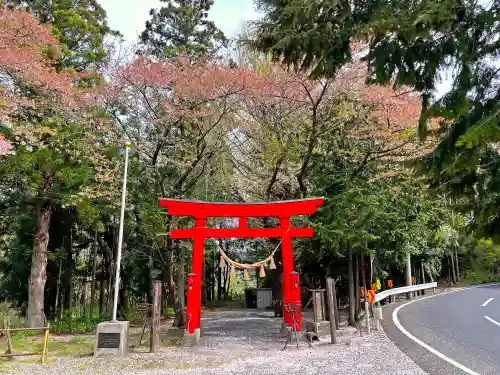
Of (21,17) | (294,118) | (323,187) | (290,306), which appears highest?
(21,17)

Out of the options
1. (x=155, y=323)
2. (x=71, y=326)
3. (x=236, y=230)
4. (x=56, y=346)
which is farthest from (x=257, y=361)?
(x=71, y=326)

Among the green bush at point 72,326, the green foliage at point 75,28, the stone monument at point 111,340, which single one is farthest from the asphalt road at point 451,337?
the green foliage at point 75,28

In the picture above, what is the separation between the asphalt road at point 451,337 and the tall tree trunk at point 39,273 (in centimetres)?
1038

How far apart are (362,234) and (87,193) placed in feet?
25.3

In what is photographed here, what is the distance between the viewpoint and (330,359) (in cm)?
705

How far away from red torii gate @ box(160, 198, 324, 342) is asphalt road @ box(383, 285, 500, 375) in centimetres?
280

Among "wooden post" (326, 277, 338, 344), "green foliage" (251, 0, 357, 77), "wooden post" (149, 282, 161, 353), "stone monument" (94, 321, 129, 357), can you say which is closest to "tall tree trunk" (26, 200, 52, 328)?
"stone monument" (94, 321, 129, 357)

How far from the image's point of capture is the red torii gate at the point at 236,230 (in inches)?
374

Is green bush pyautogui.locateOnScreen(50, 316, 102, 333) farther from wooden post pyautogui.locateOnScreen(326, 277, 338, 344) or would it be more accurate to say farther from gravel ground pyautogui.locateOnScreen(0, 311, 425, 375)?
wooden post pyautogui.locateOnScreen(326, 277, 338, 344)

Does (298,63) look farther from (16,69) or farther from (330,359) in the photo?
(16,69)

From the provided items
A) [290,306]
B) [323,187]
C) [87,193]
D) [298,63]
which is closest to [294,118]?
[323,187]

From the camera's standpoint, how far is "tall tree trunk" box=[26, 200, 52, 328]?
1181 centimetres

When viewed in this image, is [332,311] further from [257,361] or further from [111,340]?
[111,340]

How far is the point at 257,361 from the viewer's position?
7.24 m
